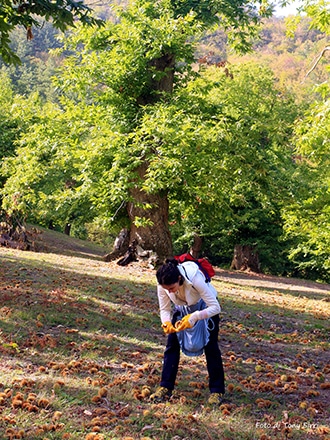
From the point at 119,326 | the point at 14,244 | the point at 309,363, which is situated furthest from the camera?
the point at 14,244

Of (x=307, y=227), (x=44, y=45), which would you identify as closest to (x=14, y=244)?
(x=307, y=227)

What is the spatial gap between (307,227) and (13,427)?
40.0 feet

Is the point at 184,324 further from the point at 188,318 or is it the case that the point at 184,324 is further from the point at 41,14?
the point at 41,14

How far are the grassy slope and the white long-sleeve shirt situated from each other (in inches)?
37.4

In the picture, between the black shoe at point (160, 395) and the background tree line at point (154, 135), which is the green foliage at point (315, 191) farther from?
the black shoe at point (160, 395)

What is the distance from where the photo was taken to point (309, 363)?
766 centimetres

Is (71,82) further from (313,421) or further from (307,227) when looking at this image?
(313,421)

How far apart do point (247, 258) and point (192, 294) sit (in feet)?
82.5

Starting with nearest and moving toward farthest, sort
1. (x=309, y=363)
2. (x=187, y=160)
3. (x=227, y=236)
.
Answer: (x=309, y=363), (x=187, y=160), (x=227, y=236)

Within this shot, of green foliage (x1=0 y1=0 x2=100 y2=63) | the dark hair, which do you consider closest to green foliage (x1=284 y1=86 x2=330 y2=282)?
green foliage (x1=0 y1=0 x2=100 y2=63)

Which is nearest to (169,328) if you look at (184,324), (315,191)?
(184,324)

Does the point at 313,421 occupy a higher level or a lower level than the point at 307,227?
lower

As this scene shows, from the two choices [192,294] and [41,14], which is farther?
[41,14]

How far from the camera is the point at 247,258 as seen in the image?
29.8 m
